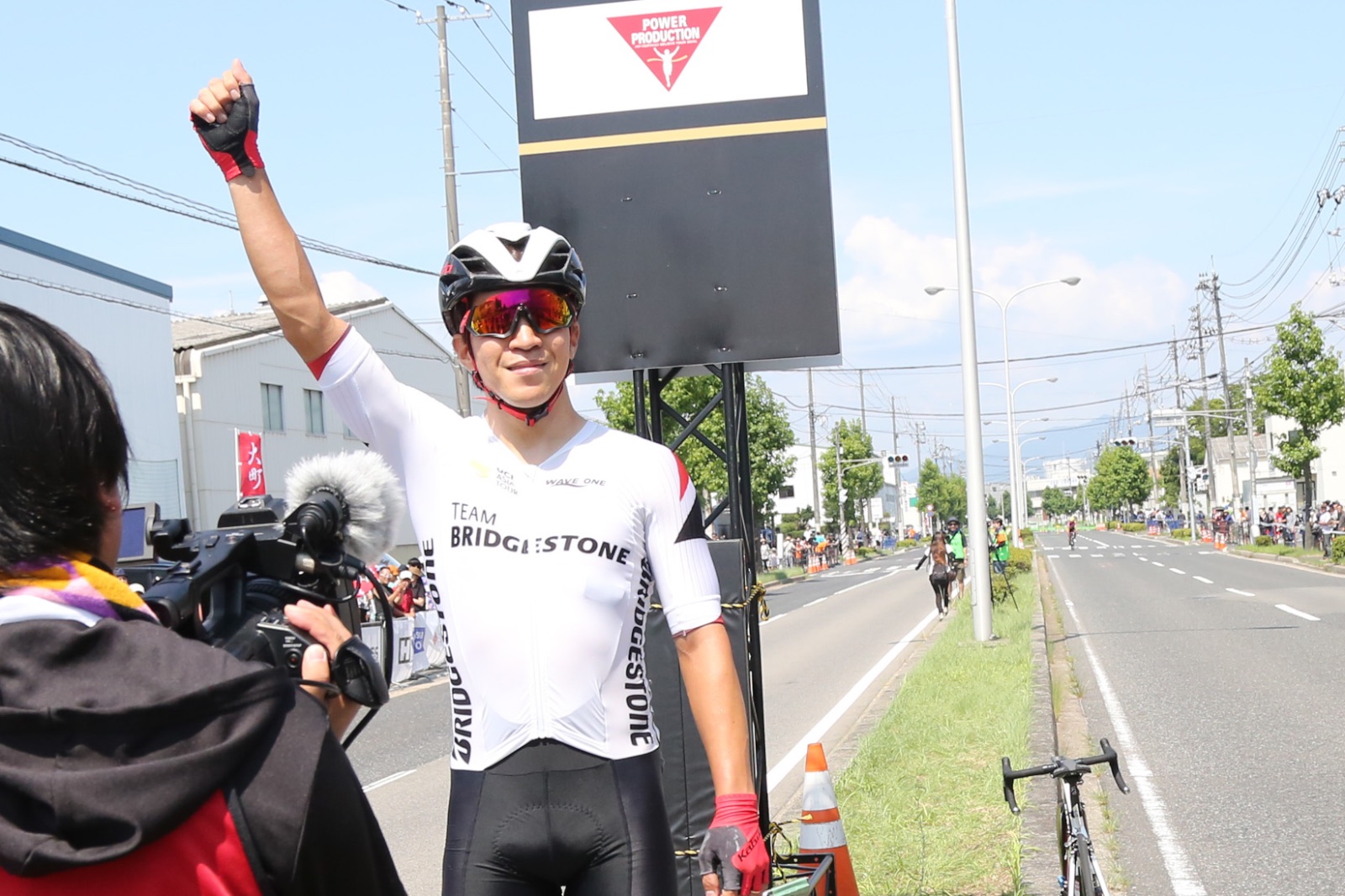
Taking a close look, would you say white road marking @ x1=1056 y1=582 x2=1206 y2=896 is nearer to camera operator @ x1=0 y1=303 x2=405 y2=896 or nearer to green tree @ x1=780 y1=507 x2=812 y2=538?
camera operator @ x1=0 y1=303 x2=405 y2=896

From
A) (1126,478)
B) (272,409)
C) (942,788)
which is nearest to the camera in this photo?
(942,788)

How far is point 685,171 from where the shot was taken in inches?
197

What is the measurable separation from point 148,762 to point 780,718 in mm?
12037

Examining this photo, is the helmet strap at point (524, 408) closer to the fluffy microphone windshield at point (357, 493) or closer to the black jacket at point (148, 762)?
the fluffy microphone windshield at point (357, 493)

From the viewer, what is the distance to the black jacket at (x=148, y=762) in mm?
1272

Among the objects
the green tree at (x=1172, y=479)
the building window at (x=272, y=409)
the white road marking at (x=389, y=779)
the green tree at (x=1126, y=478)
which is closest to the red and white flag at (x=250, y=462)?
the building window at (x=272, y=409)

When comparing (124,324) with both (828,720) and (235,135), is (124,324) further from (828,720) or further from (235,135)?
(235,135)

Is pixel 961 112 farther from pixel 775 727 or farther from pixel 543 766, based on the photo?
pixel 543 766

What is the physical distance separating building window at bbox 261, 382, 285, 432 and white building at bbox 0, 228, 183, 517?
4495 millimetres

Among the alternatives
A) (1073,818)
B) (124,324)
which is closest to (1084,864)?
(1073,818)

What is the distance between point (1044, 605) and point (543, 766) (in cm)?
2362

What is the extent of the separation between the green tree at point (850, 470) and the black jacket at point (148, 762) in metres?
82.9

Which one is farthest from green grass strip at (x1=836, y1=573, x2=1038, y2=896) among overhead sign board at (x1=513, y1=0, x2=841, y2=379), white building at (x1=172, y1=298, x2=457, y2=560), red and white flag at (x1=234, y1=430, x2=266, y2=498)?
red and white flag at (x1=234, y1=430, x2=266, y2=498)

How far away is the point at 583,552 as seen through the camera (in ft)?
9.11
